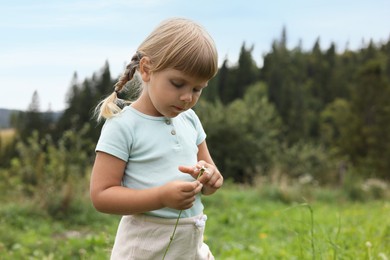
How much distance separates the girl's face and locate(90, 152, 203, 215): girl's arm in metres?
0.21

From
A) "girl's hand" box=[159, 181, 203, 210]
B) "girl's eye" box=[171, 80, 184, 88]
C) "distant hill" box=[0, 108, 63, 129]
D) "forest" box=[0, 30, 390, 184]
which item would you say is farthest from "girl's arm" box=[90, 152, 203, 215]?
"distant hill" box=[0, 108, 63, 129]

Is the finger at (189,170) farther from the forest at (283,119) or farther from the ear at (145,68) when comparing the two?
the forest at (283,119)

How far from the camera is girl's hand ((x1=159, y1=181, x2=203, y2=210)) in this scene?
148cm

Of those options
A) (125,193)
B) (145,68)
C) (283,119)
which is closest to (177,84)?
(145,68)

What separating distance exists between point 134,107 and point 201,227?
1.43 feet

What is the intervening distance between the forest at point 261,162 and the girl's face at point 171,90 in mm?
345

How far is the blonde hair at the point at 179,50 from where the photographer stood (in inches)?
62.4

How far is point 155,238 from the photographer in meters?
1.67

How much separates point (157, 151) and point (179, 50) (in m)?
0.31

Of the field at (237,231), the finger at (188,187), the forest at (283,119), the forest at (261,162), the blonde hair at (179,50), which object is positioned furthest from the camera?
the forest at (283,119)

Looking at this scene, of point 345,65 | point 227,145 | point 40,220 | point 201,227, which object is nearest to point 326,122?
point 345,65

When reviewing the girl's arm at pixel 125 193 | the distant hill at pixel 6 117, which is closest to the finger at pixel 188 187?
the girl's arm at pixel 125 193

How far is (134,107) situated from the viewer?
174cm

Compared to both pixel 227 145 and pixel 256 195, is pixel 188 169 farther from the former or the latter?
pixel 227 145
